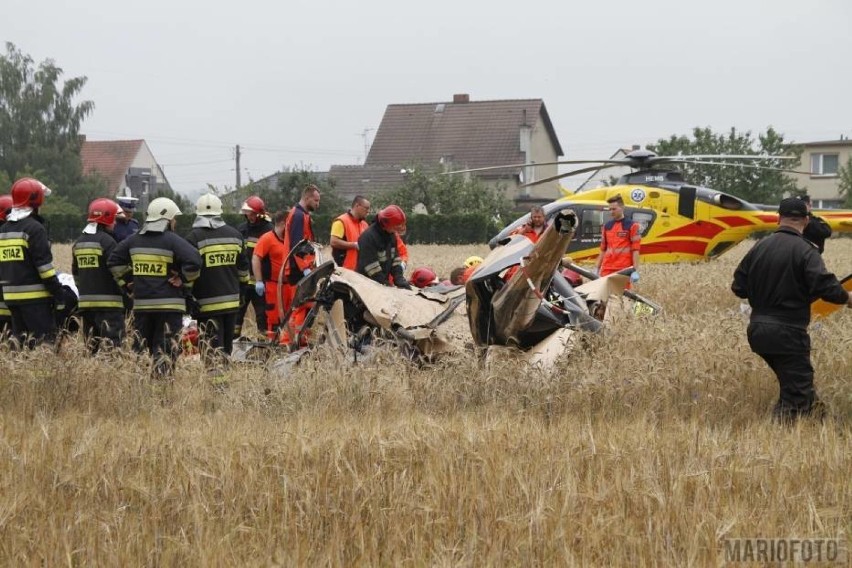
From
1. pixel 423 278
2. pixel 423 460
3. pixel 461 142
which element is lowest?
pixel 423 460

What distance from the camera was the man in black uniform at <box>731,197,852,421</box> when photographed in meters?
6.66

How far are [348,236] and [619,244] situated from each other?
3.79 metres

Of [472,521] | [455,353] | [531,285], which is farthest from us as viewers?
[455,353]

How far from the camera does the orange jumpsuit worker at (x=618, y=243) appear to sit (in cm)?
1339

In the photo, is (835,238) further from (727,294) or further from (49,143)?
(49,143)

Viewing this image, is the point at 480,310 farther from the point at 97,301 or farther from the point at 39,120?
the point at 39,120

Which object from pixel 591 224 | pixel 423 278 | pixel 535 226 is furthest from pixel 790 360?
pixel 591 224

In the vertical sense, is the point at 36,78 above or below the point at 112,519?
above

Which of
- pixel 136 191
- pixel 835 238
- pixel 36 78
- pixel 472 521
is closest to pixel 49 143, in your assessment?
pixel 36 78

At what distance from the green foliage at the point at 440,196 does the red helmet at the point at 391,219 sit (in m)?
34.1

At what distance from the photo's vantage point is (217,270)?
30.0 ft

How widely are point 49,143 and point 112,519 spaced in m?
60.5

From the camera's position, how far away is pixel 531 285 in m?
8.06

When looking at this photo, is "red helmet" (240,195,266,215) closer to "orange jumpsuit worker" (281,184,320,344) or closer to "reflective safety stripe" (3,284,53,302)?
"orange jumpsuit worker" (281,184,320,344)
